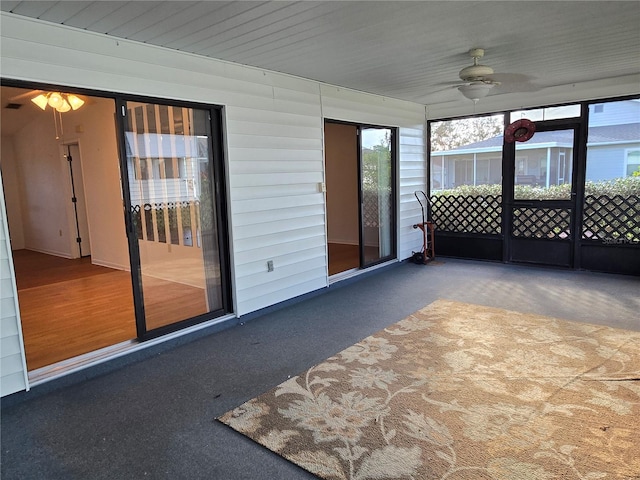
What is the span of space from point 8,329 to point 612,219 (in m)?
6.27

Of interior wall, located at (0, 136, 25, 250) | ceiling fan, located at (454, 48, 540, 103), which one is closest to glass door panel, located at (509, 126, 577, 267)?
ceiling fan, located at (454, 48, 540, 103)

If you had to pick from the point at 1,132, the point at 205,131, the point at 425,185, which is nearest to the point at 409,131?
the point at 425,185

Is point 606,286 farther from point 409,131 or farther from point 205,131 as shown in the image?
point 205,131

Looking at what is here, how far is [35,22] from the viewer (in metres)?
2.71

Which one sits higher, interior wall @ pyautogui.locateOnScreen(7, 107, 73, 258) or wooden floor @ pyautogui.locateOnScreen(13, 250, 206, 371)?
interior wall @ pyautogui.locateOnScreen(7, 107, 73, 258)

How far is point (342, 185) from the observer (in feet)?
27.3

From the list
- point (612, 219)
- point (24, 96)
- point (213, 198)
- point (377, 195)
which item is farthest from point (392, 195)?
point (24, 96)

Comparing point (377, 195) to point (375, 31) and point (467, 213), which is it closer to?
point (467, 213)

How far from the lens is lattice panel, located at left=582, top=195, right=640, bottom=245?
5.20 meters

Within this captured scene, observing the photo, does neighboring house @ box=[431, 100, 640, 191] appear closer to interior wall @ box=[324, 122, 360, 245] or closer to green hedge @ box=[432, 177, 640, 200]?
green hedge @ box=[432, 177, 640, 200]

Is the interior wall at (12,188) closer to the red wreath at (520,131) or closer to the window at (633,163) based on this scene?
the red wreath at (520,131)

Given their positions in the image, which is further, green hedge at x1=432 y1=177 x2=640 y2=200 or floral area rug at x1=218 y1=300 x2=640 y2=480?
green hedge at x1=432 y1=177 x2=640 y2=200

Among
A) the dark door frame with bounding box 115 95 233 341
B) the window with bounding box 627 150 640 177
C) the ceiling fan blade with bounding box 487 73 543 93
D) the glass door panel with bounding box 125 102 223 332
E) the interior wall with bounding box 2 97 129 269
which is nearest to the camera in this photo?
the dark door frame with bounding box 115 95 233 341

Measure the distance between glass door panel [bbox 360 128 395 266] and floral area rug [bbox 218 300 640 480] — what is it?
8.53ft
